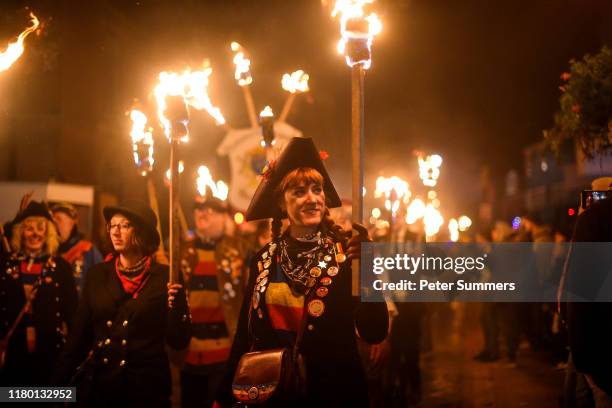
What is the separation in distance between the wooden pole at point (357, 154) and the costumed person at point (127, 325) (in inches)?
67.3

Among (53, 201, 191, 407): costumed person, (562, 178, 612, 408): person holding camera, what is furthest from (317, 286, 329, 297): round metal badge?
(53, 201, 191, 407): costumed person

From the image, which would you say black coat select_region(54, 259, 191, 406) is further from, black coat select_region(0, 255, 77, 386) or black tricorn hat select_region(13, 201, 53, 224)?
black tricorn hat select_region(13, 201, 53, 224)

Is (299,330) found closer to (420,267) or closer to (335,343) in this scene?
(335,343)

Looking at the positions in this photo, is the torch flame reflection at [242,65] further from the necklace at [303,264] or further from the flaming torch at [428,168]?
the necklace at [303,264]

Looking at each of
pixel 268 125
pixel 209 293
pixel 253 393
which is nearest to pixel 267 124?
pixel 268 125

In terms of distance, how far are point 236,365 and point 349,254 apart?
90 cm

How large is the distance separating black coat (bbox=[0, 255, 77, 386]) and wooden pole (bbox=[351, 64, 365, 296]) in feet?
13.6

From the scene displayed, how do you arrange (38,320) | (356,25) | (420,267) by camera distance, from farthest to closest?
1. (420,267)
2. (38,320)
3. (356,25)

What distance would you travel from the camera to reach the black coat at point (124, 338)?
4984 millimetres

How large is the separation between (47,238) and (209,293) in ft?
6.04

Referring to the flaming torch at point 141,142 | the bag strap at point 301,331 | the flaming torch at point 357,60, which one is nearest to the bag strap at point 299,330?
the bag strap at point 301,331

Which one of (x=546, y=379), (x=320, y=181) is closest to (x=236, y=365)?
(x=320, y=181)

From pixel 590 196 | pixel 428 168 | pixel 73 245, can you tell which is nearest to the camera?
pixel 590 196
